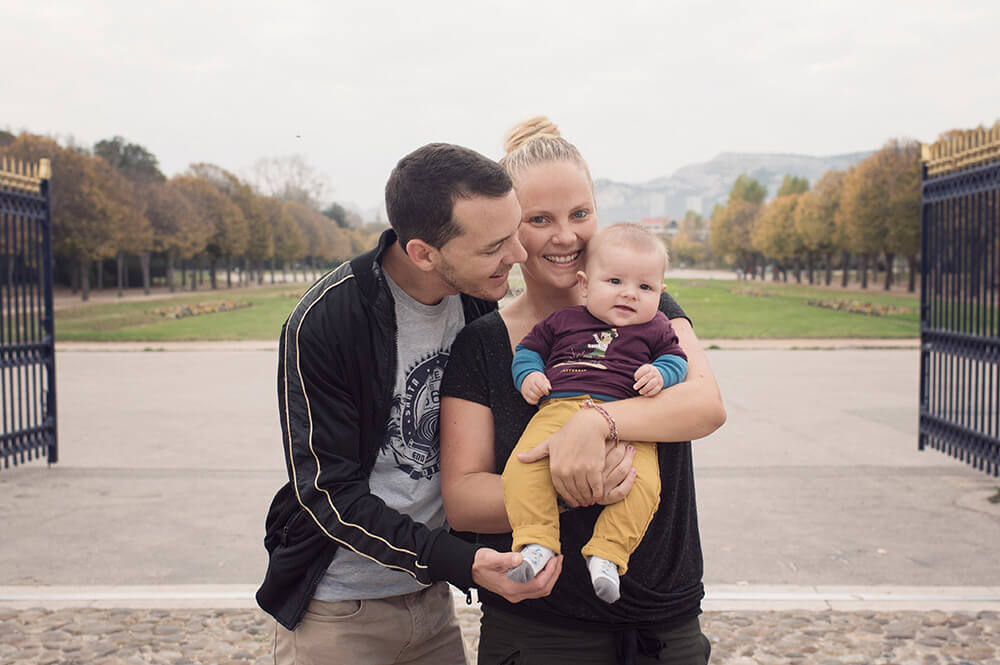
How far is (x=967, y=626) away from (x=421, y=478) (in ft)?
11.5

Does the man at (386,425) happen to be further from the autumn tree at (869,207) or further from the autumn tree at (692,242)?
the autumn tree at (692,242)

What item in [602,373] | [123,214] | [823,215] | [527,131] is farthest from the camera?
[823,215]

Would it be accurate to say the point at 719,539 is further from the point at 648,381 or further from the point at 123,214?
the point at 123,214

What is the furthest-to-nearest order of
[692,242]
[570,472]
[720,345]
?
1. [692,242]
2. [720,345]
3. [570,472]

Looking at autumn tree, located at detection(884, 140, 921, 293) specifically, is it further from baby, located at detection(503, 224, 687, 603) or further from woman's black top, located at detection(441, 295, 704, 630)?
woman's black top, located at detection(441, 295, 704, 630)

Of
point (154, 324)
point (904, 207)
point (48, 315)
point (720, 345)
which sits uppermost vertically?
point (904, 207)

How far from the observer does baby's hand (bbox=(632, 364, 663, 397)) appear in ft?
6.47

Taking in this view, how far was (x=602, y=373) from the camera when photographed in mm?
2047

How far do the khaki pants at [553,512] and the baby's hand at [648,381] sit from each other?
0.18m

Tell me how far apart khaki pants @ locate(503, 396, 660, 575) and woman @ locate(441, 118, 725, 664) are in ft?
0.14

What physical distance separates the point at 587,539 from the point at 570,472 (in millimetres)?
264

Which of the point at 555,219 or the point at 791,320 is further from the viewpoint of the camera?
the point at 791,320

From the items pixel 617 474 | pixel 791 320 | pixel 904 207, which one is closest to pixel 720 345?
pixel 791 320

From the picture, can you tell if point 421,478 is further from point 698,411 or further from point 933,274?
point 933,274
